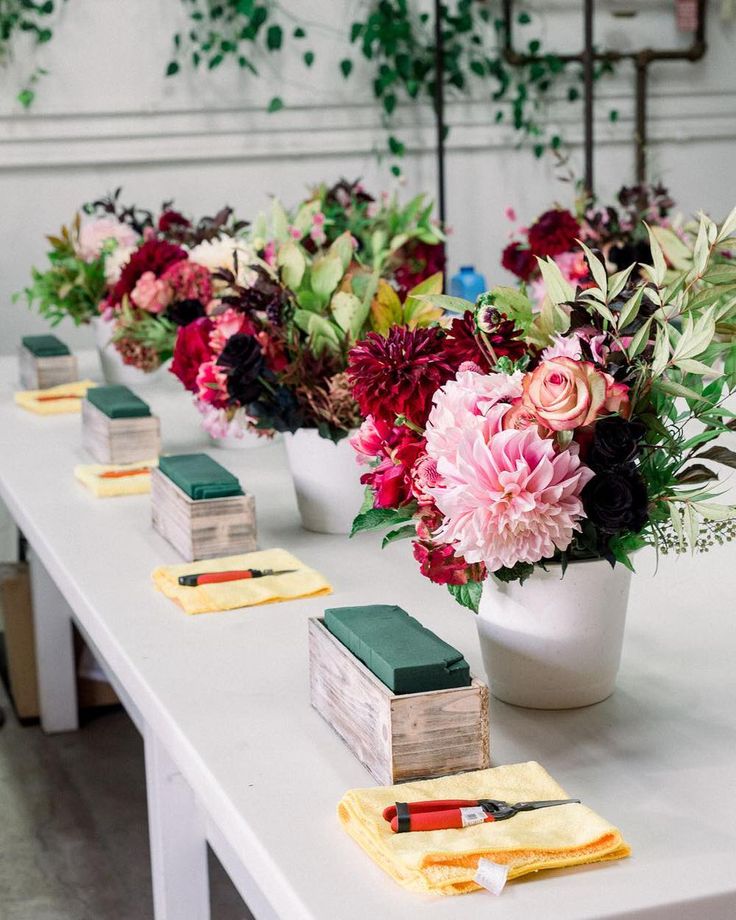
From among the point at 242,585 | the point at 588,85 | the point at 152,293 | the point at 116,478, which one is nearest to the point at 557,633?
the point at 242,585

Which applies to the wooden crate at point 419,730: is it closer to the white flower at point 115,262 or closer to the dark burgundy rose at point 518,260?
the white flower at point 115,262

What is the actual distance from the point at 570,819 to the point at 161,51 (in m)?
3.63

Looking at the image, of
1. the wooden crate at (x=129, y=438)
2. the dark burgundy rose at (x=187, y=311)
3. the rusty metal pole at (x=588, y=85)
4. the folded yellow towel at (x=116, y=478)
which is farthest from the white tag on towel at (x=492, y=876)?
the rusty metal pole at (x=588, y=85)

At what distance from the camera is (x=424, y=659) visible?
94cm

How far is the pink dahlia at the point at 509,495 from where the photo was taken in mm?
920

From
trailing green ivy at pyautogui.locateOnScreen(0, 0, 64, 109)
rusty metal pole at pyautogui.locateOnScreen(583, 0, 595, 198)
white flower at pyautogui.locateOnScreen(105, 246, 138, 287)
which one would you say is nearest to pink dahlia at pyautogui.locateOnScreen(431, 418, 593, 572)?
white flower at pyautogui.locateOnScreen(105, 246, 138, 287)

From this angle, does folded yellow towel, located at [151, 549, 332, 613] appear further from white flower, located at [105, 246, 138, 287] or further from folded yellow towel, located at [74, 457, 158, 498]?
white flower, located at [105, 246, 138, 287]

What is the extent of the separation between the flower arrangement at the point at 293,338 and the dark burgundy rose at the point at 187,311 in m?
0.34

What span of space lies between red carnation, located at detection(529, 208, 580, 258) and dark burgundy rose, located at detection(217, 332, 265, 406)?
1192mm

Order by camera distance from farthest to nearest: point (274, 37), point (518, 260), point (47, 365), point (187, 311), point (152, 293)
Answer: point (274, 37) < point (518, 260) < point (47, 365) < point (152, 293) < point (187, 311)

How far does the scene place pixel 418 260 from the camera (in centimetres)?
283

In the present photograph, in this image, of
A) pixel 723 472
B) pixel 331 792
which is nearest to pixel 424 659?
pixel 331 792

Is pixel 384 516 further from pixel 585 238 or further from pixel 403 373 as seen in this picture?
pixel 585 238

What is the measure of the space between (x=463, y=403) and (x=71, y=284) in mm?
1891
